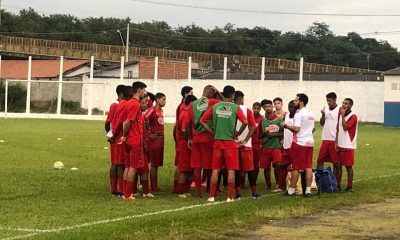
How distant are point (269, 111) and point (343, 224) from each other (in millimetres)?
4410

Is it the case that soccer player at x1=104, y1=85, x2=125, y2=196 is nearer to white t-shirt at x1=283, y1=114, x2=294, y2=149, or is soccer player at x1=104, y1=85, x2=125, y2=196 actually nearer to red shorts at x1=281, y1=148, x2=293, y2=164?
white t-shirt at x1=283, y1=114, x2=294, y2=149

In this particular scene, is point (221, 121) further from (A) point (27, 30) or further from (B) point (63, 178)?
(A) point (27, 30)

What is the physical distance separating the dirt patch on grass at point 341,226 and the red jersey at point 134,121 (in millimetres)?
3243

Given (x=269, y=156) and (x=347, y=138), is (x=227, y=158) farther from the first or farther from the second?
(x=347, y=138)

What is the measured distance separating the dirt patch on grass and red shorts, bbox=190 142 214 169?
238cm

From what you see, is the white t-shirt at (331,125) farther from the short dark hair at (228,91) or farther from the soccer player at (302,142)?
the short dark hair at (228,91)

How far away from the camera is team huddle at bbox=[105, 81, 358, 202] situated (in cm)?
1227

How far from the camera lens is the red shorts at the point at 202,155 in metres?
12.8

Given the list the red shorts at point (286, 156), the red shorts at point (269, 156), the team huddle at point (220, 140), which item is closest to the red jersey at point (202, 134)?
the team huddle at point (220, 140)

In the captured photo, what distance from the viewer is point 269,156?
14.4 metres

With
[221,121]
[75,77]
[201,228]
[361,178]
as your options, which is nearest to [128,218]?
[201,228]

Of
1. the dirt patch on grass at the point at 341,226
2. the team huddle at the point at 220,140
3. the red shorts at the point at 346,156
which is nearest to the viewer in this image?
the dirt patch on grass at the point at 341,226

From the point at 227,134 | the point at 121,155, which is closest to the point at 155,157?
the point at 121,155

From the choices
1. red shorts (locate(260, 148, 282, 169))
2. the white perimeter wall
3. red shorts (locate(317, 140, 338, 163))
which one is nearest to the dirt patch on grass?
red shorts (locate(317, 140, 338, 163))
